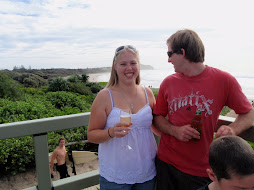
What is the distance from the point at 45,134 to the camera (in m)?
2.10

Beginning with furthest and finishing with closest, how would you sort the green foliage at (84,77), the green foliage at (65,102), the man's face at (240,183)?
the green foliage at (84,77), the green foliage at (65,102), the man's face at (240,183)

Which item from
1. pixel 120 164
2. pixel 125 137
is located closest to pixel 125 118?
pixel 125 137

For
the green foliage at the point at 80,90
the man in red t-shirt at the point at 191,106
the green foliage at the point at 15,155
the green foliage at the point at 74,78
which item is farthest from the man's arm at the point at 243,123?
the green foliage at the point at 74,78

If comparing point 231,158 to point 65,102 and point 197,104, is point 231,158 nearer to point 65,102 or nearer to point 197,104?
point 197,104

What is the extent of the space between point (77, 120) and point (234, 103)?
1.36 m

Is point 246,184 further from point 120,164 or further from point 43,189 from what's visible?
point 43,189

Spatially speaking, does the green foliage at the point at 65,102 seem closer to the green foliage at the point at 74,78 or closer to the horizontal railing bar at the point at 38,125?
the horizontal railing bar at the point at 38,125

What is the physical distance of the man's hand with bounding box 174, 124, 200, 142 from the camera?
1.74m

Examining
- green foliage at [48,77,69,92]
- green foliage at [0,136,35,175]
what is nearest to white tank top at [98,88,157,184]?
green foliage at [0,136,35,175]

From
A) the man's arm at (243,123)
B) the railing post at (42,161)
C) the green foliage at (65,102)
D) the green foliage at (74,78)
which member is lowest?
the green foliage at (65,102)

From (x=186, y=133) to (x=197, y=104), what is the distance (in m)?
0.24

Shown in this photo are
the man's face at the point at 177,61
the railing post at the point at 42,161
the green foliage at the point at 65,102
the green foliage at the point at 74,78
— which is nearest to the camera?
the man's face at the point at 177,61

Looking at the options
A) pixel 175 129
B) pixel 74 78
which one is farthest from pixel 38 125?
pixel 74 78

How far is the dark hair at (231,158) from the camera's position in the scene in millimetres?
1306
